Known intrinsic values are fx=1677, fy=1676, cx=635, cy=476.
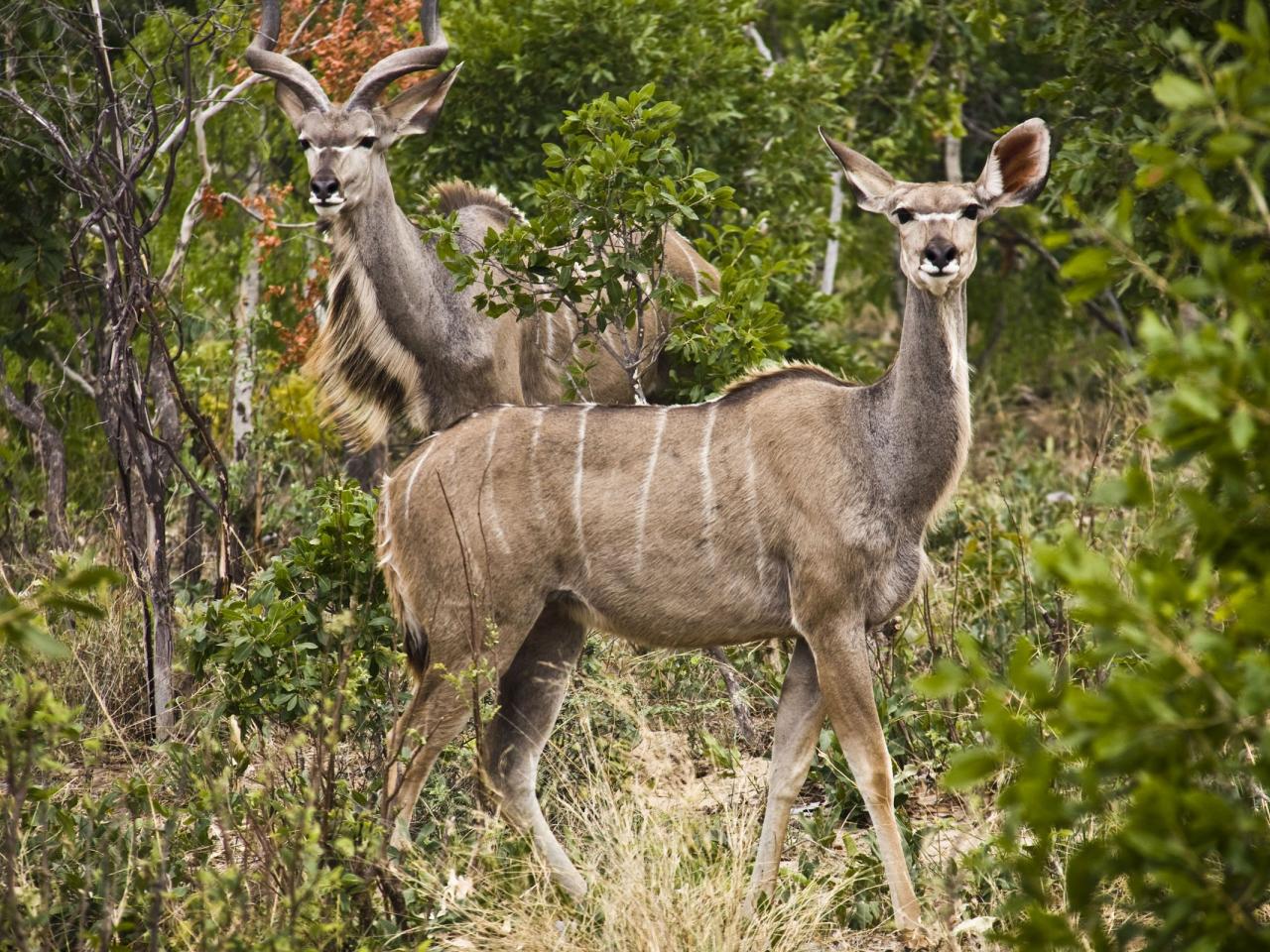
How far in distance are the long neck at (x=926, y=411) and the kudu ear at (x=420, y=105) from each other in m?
2.17

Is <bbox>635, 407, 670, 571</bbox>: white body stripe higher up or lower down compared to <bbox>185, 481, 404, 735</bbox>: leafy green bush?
A: higher up

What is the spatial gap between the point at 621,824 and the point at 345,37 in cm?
427

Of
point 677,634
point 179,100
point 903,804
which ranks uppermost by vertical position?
point 179,100

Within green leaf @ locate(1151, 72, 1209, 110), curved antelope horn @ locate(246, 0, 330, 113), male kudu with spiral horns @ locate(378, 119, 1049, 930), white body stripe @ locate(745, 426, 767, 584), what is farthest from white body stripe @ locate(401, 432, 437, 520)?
green leaf @ locate(1151, 72, 1209, 110)

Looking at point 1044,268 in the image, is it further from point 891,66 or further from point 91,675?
point 91,675

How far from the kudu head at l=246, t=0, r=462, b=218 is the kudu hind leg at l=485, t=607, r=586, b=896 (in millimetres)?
1734

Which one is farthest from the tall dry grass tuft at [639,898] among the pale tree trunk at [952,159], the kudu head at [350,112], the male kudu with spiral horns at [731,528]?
the pale tree trunk at [952,159]

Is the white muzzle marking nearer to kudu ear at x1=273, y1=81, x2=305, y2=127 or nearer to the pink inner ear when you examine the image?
the pink inner ear

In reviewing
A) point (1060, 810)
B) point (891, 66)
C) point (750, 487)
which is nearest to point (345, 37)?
point (891, 66)

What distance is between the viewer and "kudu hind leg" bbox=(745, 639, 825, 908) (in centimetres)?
403

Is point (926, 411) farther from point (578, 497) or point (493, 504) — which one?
point (493, 504)

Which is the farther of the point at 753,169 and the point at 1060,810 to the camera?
the point at 753,169

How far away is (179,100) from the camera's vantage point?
5004 mm

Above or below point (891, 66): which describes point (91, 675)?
below
